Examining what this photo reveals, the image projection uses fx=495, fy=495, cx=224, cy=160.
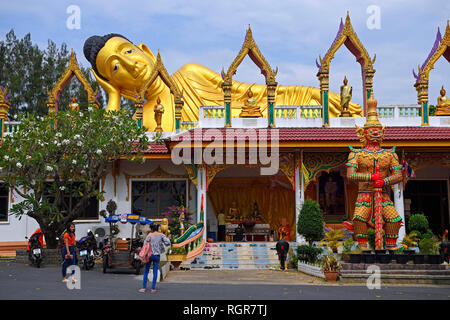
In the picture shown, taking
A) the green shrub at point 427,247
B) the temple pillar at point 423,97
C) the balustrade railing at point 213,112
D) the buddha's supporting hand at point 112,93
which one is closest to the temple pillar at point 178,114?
the balustrade railing at point 213,112

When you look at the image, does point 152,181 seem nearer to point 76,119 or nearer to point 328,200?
point 76,119

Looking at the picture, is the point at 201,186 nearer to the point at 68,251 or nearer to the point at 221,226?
the point at 221,226

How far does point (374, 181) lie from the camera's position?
11.3 m

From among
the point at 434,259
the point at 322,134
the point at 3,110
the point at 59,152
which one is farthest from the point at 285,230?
the point at 3,110

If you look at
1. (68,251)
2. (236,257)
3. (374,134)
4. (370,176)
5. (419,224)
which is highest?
(374,134)

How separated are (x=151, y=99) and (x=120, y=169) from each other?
4.12 m

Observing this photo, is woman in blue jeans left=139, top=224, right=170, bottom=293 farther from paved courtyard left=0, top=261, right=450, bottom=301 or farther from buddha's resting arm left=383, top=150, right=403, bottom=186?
buddha's resting arm left=383, top=150, right=403, bottom=186

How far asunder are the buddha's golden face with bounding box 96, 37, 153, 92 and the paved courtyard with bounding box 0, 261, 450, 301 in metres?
9.94

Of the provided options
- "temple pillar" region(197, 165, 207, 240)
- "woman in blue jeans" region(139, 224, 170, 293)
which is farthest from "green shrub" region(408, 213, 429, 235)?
"woman in blue jeans" region(139, 224, 170, 293)

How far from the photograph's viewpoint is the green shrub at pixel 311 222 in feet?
43.7

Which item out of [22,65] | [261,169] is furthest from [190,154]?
[22,65]

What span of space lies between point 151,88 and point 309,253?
10729 mm

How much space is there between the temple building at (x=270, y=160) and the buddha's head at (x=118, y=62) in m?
0.40

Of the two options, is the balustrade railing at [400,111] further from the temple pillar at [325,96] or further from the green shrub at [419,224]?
the green shrub at [419,224]
